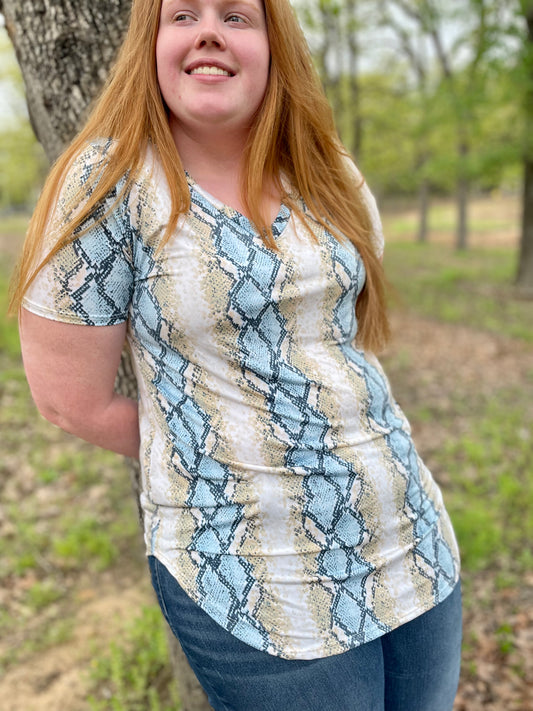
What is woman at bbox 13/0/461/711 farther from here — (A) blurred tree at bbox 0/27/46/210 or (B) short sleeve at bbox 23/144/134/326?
(A) blurred tree at bbox 0/27/46/210

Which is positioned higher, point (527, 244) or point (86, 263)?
point (86, 263)

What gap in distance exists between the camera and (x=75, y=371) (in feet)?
4.25

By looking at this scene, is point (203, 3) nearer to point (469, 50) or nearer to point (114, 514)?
point (114, 514)

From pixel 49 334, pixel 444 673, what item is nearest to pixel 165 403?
pixel 49 334

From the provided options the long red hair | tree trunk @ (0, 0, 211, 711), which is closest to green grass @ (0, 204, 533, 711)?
the long red hair

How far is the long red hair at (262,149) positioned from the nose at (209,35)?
0.11 meters

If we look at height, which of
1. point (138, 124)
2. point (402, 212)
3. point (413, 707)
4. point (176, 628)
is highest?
point (138, 124)

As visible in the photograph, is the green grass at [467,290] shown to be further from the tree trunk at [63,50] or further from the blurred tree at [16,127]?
the blurred tree at [16,127]

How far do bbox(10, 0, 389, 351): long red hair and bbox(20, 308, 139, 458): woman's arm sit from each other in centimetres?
10

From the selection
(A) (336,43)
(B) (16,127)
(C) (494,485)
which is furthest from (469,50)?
(B) (16,127)

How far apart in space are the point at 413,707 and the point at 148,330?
110 cm

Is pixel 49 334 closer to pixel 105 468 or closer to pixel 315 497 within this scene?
pixel 315 497

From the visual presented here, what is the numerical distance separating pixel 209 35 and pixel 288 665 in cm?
129

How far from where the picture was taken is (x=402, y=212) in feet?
134
